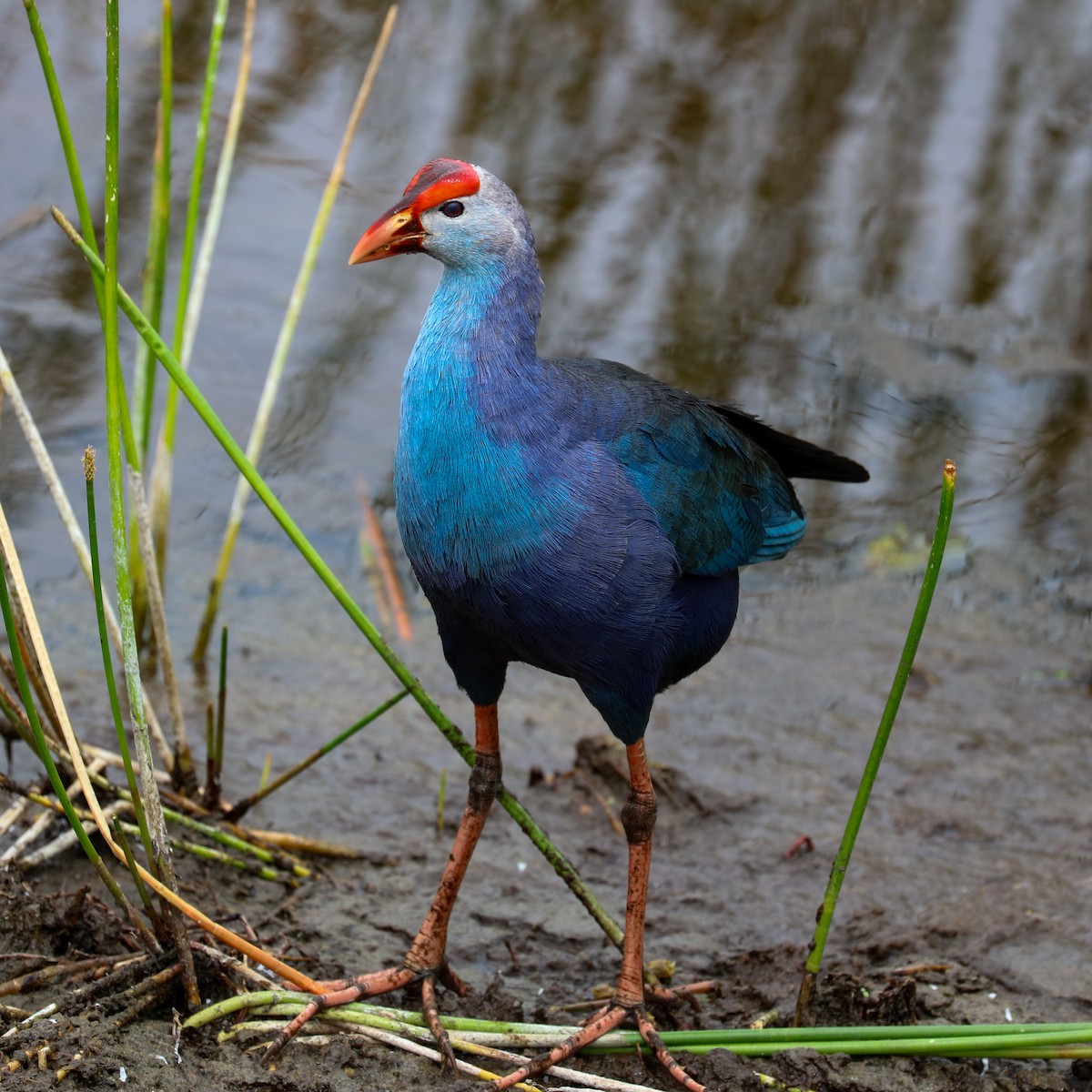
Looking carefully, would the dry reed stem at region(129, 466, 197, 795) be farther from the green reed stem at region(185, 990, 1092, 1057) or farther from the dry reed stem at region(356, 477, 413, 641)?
the dry reed stem at region(356, 477, 413, 641)

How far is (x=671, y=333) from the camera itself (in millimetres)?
6270

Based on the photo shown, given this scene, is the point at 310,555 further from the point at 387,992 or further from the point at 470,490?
the point at 387,992

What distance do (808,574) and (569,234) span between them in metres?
2.25

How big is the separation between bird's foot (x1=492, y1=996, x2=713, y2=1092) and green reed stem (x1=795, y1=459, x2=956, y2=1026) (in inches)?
10.1

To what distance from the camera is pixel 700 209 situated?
7.00 metres

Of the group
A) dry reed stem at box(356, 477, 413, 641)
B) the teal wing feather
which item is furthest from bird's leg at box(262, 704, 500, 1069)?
dry reed stem at box(356, 477, 413, 641)

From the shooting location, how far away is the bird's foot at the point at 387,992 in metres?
2.58

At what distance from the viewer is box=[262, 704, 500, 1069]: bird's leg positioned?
2.64 meters

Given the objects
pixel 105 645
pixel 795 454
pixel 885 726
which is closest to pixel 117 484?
pixel 105 645

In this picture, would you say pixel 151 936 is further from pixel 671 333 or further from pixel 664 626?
pixel 671 333

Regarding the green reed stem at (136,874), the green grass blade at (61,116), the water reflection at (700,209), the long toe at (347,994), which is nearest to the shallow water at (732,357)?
the water reflection at (700,209)

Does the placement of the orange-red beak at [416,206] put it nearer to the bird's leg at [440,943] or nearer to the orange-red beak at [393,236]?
the orange-red beak at [393,236]

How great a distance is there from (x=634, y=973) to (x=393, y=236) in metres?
1.40

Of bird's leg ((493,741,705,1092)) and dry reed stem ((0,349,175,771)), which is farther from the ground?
dry reed stem ((0,349,175,771))
